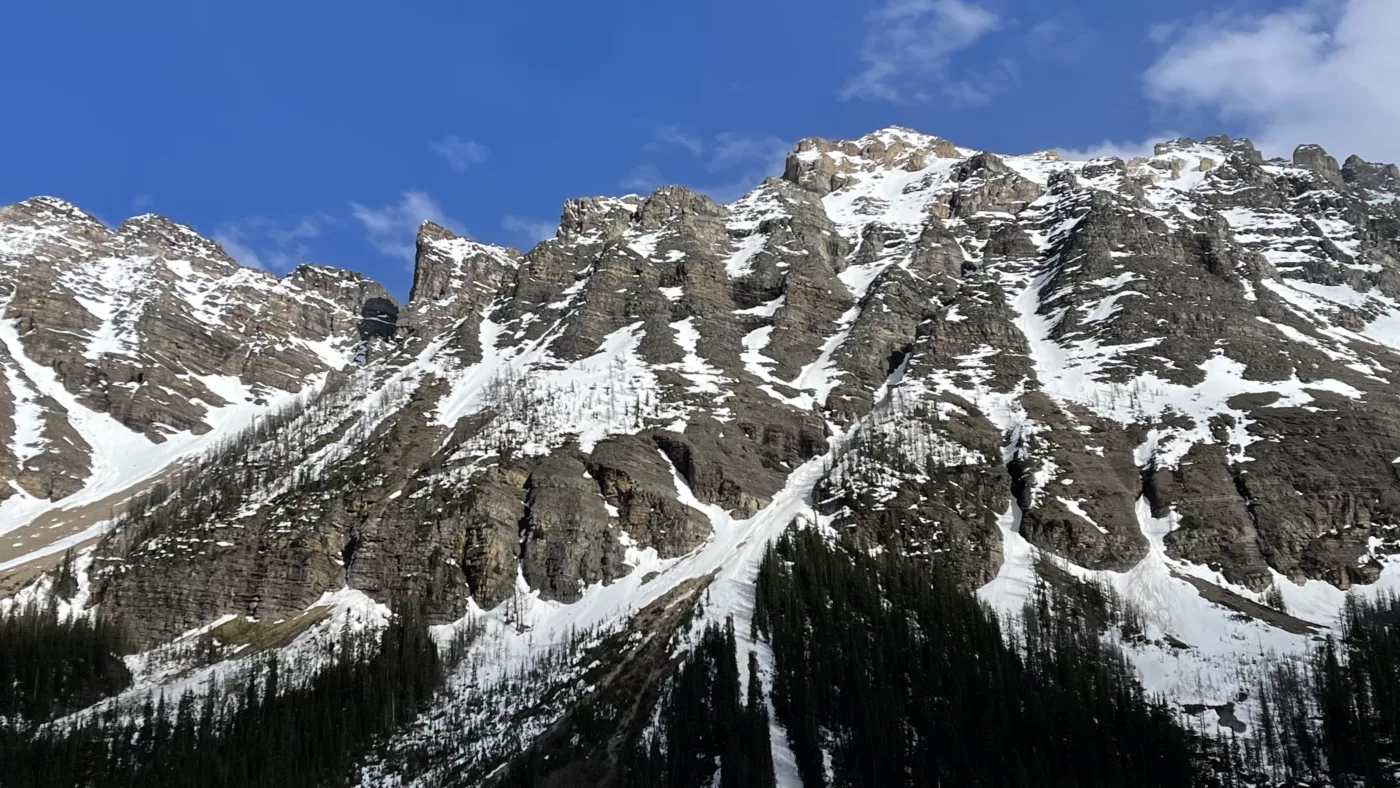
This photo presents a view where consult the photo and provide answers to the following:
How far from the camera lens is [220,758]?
4924 inches

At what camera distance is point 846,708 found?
12419 centimetres

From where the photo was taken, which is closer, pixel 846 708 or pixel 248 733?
pixel 846 708

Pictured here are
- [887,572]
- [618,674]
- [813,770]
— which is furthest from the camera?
[887,572]

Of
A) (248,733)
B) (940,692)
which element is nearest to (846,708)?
(940,692)

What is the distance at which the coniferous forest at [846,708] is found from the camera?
11581 centimetres

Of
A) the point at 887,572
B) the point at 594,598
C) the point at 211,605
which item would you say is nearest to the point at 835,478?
the point at 887,572

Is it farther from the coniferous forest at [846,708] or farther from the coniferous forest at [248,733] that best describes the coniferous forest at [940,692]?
the coniferous forest at [248,733]

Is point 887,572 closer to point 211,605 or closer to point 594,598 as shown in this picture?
point 594,598

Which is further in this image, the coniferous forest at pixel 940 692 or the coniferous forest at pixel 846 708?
the coniferous forest at pixel 846 708

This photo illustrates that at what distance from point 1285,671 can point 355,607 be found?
11288cm

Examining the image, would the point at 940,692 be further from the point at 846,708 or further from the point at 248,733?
the point at 248,733

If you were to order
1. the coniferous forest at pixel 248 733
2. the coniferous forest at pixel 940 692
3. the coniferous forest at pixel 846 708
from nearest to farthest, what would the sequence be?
the coniferous forest at pixel 940 692 < the coniferous forest at pixel 846 708 < the coniferous forest at pixel 248 733

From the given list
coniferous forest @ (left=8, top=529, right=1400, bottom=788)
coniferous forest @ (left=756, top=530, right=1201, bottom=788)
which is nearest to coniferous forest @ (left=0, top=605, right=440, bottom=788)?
coniferous forest @ (left=8, top=529, right=1400, bottom=788)

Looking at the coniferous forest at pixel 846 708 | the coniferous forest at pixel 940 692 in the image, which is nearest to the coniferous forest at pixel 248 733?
the coniferous forest at pixel 846 708
